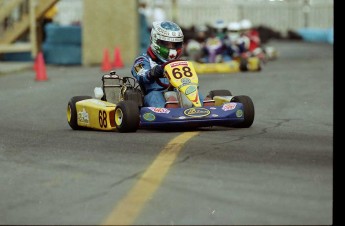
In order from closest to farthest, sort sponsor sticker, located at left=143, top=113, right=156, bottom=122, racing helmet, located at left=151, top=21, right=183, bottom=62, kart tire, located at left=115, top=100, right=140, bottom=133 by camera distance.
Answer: kart tire, located at left=115, top=100, right=140, bottom=133 → sponsor sticker, located at left=143, top=113, right=156, bottom=122 → racing helmet, located at left=151, top=21, right=183, bottom=62

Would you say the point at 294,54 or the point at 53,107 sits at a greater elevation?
the point at 53,107

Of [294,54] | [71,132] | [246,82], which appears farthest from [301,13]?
[71,132]

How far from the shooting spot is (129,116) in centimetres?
1096

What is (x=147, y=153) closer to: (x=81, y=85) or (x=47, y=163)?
(x=47, y=163)

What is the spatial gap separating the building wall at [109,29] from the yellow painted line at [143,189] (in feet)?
65.7

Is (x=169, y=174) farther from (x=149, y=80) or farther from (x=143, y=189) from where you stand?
(x=149, y=80)

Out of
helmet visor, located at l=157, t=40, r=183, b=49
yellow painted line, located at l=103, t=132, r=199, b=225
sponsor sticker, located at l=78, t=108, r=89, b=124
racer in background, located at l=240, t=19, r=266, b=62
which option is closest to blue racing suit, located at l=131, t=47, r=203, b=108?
helmet visor, located at l=157, t=40, r=183, b=49

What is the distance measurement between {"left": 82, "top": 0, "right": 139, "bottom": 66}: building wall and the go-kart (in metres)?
16.9

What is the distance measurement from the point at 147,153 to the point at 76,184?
1612 millimetres

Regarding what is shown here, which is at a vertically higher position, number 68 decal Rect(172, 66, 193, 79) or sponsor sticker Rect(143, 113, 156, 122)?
number 68 decal Rect(172, 66, 193, 79)

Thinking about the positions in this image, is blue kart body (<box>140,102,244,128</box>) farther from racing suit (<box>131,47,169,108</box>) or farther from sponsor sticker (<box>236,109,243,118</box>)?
racing suit (<box>131,47,169,108</box>)

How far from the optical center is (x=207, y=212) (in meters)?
6.53

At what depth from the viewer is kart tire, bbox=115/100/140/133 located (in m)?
11.0

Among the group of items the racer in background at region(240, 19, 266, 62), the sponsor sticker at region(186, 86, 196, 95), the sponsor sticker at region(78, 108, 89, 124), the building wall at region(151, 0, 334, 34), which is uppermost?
the sponsor sticker at region(186, 86, 196, 95)
